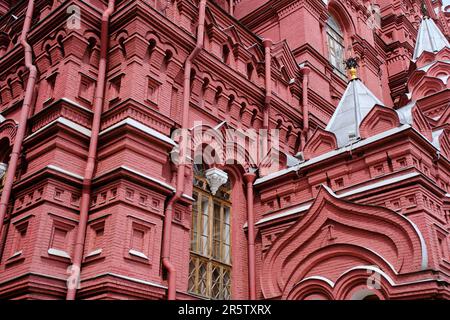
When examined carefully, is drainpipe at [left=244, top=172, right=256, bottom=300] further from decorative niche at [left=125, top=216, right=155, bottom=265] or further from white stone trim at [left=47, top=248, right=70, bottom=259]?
white stone trim at [left=47, top=248, right=70, bottom=259]

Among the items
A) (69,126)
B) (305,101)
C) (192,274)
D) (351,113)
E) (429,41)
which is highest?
(429,41)

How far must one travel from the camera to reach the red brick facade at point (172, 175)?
7.17 metres

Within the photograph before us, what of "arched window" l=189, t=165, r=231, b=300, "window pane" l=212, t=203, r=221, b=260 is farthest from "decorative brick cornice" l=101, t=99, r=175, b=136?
"window pane" l=212, t=203, r=221, b=260

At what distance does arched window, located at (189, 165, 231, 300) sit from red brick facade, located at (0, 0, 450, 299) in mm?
209

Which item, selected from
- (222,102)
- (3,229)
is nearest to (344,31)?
(222,102)

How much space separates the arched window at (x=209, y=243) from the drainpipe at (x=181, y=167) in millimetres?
989

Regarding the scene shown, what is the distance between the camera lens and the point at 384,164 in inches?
331

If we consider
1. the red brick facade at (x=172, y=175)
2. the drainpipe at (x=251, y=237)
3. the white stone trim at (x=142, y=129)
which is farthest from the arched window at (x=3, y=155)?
the drainpipe at (x=251, y=237)

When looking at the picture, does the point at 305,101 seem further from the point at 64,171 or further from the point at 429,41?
the point at 429,41

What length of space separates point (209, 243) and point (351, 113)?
3887mm

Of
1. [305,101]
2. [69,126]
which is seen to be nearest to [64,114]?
[69,126]

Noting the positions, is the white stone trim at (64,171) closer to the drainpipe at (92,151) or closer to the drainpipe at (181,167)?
the drainpipe at (92,151)

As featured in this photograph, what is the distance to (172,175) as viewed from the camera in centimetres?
831

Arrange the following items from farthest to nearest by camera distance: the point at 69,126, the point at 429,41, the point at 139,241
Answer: the point at 429,41 → the point at 69,126 → the point at 139,241
